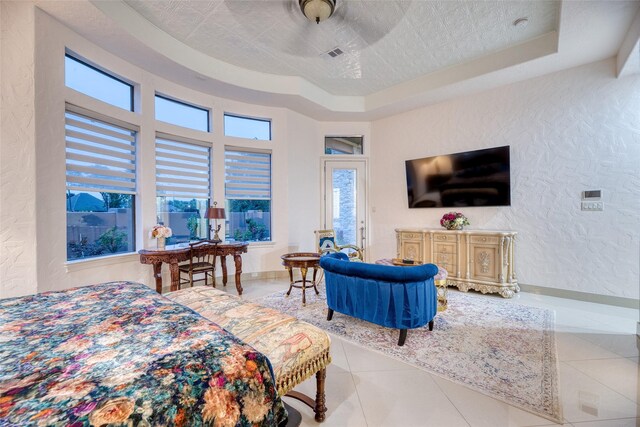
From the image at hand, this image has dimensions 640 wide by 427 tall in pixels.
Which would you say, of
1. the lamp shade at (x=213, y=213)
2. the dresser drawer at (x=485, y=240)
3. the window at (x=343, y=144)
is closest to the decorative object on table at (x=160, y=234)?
the lamp shade at (x=213, y=213)

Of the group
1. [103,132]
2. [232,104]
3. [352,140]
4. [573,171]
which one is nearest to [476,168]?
[573,171]

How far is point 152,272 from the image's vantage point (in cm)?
386

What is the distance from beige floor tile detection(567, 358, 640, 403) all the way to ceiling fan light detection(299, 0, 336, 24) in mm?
3804

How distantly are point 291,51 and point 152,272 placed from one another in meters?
3.61

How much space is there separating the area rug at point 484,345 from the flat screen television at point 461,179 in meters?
1.68

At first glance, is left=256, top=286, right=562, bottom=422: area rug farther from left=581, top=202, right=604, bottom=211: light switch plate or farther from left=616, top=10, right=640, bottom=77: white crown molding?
left=616, top=10, right=640, bottom=77: white crown molding

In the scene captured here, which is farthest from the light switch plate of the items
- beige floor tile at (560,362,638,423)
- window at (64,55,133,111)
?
window at (64,55,133,111)

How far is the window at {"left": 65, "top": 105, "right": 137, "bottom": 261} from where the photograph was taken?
3.09 m

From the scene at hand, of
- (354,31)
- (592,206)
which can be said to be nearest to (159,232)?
(354,31)

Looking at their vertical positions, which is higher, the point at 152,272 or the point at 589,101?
the point at 589,101

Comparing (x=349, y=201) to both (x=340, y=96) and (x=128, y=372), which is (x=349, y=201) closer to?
(x=340, y=96)

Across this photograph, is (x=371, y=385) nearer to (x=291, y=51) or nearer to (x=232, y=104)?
(x=291, y=51)

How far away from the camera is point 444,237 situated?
4.36m

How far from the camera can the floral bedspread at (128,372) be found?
757 millimetres
